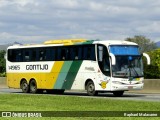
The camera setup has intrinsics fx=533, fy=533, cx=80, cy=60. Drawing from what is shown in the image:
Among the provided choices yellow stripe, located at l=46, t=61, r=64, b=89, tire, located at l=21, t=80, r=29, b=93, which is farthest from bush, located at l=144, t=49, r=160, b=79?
tire, located at l=21, t=80, r=29, b=93

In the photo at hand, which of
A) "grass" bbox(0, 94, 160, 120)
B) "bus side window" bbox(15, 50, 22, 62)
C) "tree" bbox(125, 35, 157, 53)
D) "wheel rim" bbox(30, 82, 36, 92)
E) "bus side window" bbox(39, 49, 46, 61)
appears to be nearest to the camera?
"grass" bbox(0, 94, 160, 120)

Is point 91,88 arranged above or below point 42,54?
below

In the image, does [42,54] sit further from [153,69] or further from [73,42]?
[153,69]

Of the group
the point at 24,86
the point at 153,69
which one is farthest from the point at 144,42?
the point at 24,86

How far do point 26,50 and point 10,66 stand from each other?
2.24 metres

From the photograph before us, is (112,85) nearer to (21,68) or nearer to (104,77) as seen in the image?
(104,77)

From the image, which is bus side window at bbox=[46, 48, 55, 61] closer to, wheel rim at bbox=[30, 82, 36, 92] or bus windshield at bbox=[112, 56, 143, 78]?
wheel rim at bbox=[30, 82, 36, 92]

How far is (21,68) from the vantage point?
37344mm

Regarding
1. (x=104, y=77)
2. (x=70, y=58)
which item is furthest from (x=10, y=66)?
(x=104, y=77)

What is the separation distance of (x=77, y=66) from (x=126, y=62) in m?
3.46

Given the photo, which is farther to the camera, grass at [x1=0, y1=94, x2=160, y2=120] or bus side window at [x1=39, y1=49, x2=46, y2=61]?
bus side window at [x1=39, y1=49, x2=46, y2=61]

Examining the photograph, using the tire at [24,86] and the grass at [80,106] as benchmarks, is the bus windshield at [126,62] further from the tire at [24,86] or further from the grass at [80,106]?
the tire at [24,86]

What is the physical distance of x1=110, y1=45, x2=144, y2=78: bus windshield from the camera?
30.9 metres

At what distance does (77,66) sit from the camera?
3294 cm
